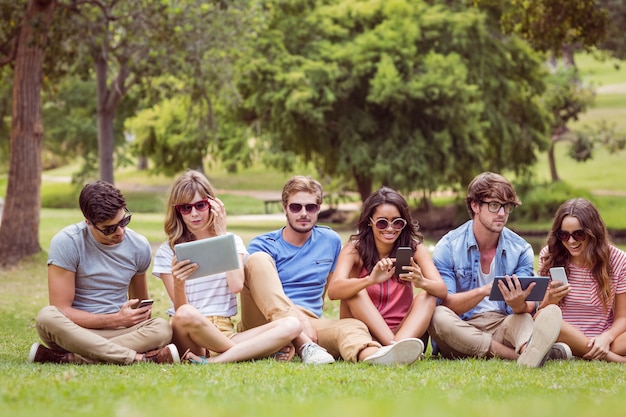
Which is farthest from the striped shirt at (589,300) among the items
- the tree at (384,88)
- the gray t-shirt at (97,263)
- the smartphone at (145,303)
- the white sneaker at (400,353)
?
the tree at (384,88)

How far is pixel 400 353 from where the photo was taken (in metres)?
6.73

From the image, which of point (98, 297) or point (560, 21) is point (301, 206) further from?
point (560, 21)

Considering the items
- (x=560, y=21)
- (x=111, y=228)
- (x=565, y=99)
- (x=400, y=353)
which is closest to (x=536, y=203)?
(x=565, y=99)

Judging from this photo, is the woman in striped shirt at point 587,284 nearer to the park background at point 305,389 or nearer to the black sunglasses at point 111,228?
the park background at point 305,389

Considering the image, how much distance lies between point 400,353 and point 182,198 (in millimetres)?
2026

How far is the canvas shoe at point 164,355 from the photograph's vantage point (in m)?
6.92

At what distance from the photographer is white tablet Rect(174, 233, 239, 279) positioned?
6812 mm

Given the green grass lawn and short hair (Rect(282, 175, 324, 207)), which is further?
short hair (Rect(282, 175, 324, 207))

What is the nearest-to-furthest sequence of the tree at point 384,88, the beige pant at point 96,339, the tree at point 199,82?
1. the beige pant at point 96,339
2. the tree at point 199,82
3. the tree at point 384,88

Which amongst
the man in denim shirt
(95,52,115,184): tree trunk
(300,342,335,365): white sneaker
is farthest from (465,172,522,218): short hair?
(95,52,115,184): tree trunk

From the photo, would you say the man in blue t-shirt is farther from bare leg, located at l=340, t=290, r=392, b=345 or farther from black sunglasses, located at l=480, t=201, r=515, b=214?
black sunglasses, located at l=480, t=201, r=515, b=214

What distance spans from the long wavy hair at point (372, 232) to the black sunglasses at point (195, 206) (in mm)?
1177

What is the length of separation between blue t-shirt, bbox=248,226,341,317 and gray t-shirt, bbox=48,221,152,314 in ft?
3.61

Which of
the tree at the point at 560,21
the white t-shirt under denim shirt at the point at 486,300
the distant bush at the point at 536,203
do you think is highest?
the tree at the point at 560,21
